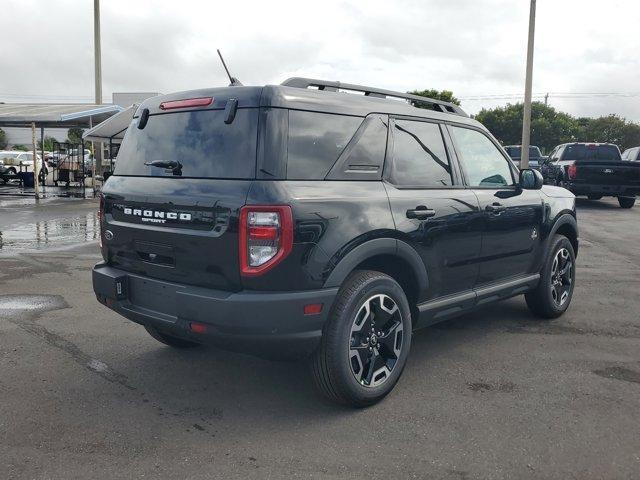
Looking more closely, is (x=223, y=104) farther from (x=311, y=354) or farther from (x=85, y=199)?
(x=85, y=199)

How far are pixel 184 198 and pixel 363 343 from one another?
1.37 meters

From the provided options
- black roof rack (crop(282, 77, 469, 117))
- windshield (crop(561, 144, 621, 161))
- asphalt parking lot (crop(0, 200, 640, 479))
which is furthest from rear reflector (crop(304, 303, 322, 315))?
windshield (crop(561, 144, 621, 161))

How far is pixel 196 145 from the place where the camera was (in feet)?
11.6

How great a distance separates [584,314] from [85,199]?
1636 centimetres

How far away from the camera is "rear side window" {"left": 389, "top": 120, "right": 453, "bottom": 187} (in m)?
3.96

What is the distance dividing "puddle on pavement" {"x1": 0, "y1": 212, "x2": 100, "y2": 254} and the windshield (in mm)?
14281

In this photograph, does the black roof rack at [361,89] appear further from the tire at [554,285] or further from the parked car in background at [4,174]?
the parked car in background at [4,174]

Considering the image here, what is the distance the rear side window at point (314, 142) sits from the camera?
3.34 meters

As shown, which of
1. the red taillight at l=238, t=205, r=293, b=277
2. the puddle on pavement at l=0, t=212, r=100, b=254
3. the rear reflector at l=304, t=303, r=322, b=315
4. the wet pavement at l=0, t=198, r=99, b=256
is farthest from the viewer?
the wet pavement at l=0, t=198, r=99, b=256

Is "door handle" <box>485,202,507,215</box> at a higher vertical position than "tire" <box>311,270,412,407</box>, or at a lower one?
higher

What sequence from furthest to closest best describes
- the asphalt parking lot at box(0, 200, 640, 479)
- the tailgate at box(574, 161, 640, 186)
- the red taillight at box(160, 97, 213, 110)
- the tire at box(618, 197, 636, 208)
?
the tire at box(618, 197, 636, 208)
the tailgate at box(574, 161, 640, 186)
the red taillight at box(160, 97, 213, 110)
the asphalt parking lot at box(0, 200, 640, 479)

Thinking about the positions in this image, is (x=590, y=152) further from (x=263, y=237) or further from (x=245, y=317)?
(x=245, y=317)

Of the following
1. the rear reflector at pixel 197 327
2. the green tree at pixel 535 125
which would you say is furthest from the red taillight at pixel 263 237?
the green tree at pixel 535 125

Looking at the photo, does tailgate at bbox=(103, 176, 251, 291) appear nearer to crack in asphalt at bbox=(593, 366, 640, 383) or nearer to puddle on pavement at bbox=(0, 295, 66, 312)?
puddle on pavement at bbox=(0, 295, 66, 312)
